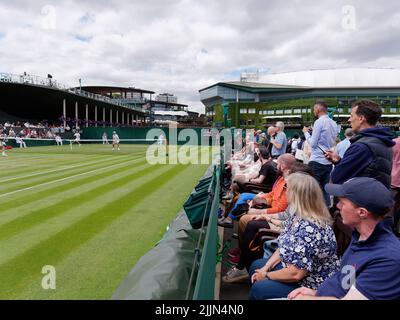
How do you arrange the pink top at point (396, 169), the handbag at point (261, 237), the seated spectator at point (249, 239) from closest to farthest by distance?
the handbag at point (261, 237)
the seated spectator at point (249, 239)
the pink top at point (396, 169)

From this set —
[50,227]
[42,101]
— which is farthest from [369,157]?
[42,101]

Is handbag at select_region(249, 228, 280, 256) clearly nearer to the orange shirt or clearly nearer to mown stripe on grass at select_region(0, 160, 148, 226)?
the orange shirt

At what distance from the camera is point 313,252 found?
294 centimetres

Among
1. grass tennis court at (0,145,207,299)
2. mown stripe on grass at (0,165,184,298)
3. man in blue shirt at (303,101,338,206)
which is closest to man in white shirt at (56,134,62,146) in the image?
grass tennis court at (0,145,207,299)

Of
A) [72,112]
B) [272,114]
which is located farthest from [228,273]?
[272,114]

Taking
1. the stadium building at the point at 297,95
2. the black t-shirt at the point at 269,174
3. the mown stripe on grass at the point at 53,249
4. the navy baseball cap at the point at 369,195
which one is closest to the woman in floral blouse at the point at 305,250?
the navy baseball cap at the point at 369,195

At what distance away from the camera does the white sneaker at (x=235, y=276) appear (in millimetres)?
4465

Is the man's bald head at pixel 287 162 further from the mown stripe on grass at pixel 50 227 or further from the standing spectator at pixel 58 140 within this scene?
the standing spectator at pixel 58 140

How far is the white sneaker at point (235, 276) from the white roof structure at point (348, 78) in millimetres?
126101

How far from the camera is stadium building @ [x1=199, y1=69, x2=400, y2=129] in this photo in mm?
98188

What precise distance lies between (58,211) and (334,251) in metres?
7.26

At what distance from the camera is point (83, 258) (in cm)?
547

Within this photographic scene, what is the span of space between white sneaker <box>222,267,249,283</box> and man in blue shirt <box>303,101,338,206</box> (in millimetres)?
2556

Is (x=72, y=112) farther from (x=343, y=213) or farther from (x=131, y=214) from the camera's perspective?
(x=343, y=213)
